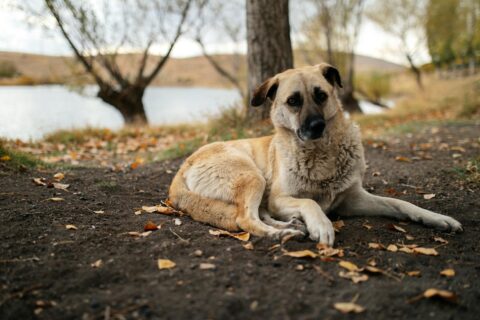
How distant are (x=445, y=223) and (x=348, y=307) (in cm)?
168

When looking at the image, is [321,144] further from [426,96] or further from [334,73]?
[426,96]

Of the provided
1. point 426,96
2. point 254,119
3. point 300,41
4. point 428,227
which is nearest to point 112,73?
point 254,119

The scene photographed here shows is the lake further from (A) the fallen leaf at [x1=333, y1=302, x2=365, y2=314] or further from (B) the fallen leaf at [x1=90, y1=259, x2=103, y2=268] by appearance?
(A) the fallen leaf at [x1=333, y1=302, x2=365, y2=314]

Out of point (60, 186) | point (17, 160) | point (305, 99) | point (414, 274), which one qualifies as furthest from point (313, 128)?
point (17, 160)

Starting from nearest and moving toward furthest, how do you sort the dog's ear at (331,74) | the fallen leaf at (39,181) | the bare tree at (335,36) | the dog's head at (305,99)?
the dog's head at (305,99) < the dog's ear at (331,74) < the fallen leaf at (39,181) < the bare tree at (335,36)

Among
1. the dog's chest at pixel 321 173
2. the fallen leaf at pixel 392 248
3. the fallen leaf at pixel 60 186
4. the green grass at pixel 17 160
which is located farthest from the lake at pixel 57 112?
the fallen leaf at pixel 392 248

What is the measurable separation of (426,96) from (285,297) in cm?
1922

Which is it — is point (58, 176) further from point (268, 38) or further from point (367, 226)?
point (268, 38)

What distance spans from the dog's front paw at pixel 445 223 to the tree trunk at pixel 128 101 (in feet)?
35.9

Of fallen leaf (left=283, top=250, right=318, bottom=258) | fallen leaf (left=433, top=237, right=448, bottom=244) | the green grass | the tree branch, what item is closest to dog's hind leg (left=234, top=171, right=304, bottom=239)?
fallen leaf (left=283, top=250, right=318, bottom=258)

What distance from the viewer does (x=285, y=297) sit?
6.81 ft

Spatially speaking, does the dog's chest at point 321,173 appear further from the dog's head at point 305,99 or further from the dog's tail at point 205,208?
the dog's tail at point 205,208

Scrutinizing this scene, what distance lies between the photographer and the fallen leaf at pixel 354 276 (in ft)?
7.45

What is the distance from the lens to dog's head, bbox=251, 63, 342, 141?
3285 millimetres
